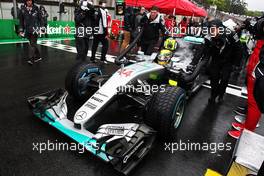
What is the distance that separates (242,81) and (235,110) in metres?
2.68

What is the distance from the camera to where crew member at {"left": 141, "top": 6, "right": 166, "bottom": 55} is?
5.50 meters

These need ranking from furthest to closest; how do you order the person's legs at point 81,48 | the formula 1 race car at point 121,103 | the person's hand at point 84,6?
1. the person's legs at point 81,48
2. the person's hand at point 84,6
3. the formula 1 race car at point 121,103

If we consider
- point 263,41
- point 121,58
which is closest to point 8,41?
point 121,58

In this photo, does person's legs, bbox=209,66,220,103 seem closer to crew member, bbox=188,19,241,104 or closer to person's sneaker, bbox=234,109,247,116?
crew member, bbox=188,19,241,104

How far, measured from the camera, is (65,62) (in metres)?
6.43

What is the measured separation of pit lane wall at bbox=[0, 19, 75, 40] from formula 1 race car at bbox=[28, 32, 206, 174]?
7.17m

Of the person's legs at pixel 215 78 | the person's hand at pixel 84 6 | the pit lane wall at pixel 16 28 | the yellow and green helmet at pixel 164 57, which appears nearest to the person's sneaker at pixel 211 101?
the person's legs at pixel 215 78

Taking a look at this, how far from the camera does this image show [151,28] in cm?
563

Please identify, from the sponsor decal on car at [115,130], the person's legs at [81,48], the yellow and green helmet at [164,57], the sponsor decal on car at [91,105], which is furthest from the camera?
the person's legs at [81,48]

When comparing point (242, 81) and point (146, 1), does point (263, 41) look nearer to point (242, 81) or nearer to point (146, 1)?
point (242, 81)

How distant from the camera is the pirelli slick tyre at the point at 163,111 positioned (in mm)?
2426

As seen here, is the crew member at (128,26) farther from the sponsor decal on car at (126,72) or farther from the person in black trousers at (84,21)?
the sponsor decal on car at (126,72)

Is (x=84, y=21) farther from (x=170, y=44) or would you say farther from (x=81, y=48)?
(x=170, y=44)

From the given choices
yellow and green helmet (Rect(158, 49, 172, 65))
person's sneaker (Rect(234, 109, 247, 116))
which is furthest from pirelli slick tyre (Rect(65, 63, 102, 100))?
person's sneaker (Rect(234, 109, 247, 116))
